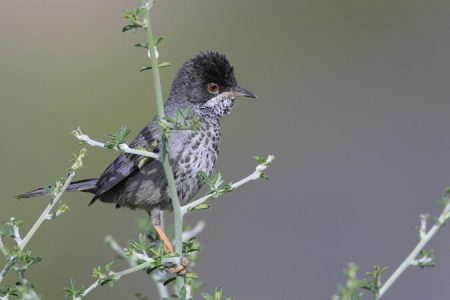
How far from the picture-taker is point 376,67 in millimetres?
6758

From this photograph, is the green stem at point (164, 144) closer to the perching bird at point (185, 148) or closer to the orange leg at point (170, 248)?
the orange leg at point (170, 248)

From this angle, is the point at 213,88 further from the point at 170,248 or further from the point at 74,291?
the point at 74,291

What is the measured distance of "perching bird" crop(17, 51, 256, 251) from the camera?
3.01 metres

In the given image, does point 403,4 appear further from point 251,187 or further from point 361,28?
point 251,187

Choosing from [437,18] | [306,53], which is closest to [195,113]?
[306,53]

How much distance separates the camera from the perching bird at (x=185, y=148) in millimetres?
3012

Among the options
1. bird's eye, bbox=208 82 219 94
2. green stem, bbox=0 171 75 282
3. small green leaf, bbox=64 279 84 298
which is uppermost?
bird's eye, bbox=208 82 219 94

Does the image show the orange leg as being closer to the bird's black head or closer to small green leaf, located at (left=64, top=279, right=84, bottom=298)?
small green leaf, located at (left=64, top=279, right=84, bottom=298)

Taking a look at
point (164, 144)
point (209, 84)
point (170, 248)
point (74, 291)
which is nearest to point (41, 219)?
point (74, 291)

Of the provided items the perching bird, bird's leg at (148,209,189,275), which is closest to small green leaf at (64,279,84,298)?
bird's leg at (148,209,189,275)

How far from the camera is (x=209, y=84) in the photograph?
3.22 m

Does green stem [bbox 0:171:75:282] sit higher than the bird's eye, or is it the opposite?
the bird's eye

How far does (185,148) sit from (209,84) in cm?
36

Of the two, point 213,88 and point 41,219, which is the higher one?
point 213,88
